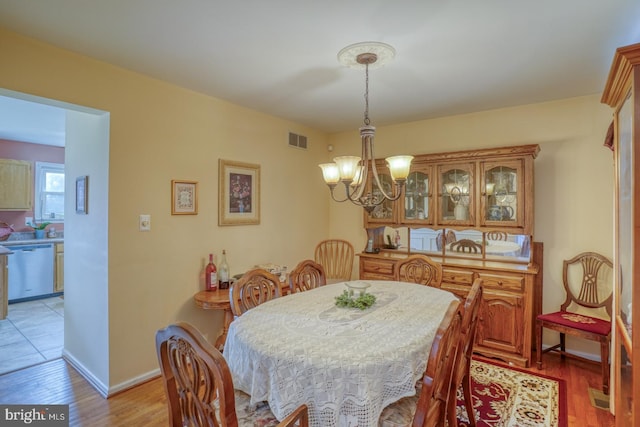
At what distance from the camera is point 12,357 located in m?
3.01

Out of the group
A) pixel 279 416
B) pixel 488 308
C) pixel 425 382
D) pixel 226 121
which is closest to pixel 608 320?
pixel 488 308

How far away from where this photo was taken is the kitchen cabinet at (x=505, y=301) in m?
2.88

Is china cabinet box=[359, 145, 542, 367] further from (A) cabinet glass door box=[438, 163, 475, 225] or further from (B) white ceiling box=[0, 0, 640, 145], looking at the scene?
(B) white ceiling box=[0, 0, 640, 145]

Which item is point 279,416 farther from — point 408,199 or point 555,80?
point 555,80

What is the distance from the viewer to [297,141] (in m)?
4.08

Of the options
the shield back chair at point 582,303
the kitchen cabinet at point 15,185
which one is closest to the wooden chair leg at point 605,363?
the shield back chair at point 582,303

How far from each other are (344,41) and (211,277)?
2255mm

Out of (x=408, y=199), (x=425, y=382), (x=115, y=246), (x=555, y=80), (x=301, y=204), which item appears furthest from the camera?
(x=301, y=204)

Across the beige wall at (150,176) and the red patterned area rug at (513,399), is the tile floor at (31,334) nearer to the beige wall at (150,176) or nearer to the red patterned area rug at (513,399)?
the beige wall at (150,176)

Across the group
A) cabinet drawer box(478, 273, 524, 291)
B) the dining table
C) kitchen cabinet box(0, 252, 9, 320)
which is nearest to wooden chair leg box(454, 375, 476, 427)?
the dining table

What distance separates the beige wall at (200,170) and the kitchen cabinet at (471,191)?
39 cm

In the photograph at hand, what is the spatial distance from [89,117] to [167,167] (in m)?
0.71

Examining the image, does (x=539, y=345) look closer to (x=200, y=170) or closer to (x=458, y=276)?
(x=458, y=276)

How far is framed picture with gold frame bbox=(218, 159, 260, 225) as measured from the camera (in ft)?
10.5
